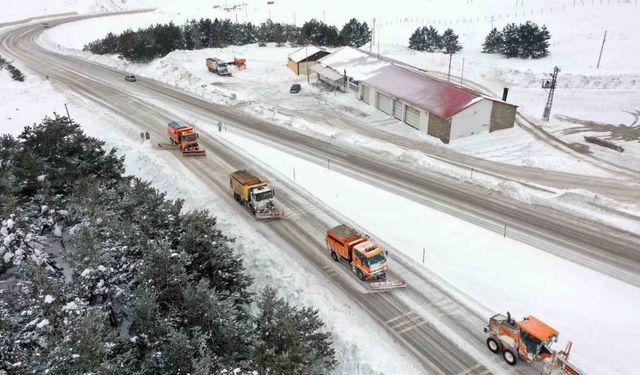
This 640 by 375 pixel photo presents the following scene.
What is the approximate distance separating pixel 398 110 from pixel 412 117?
2.97 meters

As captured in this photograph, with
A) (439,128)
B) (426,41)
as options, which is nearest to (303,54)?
(426,41)

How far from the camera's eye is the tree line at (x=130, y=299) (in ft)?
56.5

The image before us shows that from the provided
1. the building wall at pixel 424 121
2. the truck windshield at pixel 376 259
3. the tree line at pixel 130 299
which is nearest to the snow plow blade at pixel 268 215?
the tree line at pixel 130 299

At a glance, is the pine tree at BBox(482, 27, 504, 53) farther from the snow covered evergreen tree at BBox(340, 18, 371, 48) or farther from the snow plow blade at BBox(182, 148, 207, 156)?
the snow plow blade at BBox(182, 148, 207, 156)

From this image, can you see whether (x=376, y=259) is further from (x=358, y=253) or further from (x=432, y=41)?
(x=432, y=41)

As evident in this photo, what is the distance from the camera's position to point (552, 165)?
149 ft

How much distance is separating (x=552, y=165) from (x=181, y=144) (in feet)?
125

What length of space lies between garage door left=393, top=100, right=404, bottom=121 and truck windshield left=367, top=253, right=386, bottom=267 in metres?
34.6

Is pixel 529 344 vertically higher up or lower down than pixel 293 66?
lower down

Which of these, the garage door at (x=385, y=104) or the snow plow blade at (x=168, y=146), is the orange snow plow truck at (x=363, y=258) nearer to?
the snow plow blade at (x=168, y=146)

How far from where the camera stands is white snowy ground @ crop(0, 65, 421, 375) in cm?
2200

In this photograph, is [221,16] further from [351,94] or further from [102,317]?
[102,317]

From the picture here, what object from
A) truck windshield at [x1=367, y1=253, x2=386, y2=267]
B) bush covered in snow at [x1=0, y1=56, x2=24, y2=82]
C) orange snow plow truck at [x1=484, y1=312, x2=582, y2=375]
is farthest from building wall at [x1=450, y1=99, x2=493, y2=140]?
bush covered in snow at [x1=0, y1=56, x2=24, y2=82]

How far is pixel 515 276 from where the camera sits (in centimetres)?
2789
